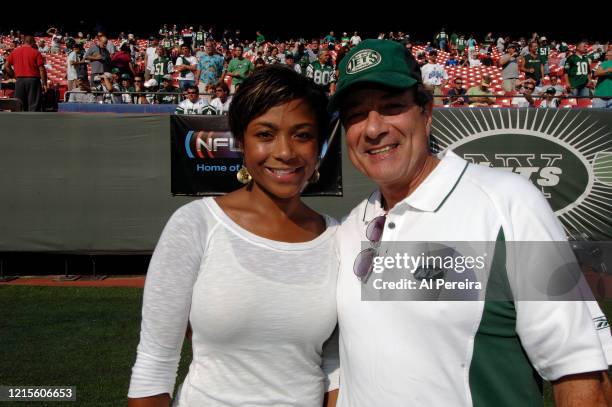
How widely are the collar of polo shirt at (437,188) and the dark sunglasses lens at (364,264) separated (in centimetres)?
15

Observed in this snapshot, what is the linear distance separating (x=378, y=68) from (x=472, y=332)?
86cm

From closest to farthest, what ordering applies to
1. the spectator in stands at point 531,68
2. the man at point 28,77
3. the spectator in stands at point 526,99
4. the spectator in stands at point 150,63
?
the spectator in stands at point 526,99, the man at point 28,77, the spectator in stands at point 531,68, the spectator in stands at point 150,63

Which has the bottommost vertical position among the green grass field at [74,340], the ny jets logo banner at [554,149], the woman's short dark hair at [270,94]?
the green grass field at [74,340]

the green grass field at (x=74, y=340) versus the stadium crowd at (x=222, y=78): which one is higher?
the stadium crowd at (x=222, y=78)

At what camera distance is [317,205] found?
850 cm

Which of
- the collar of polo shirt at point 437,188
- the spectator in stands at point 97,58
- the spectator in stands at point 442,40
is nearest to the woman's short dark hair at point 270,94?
the collar of polo shirt at point 437,188

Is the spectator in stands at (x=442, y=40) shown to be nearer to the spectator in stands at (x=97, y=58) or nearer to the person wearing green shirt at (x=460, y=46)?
the person wearing green shirt at (x=460, y=46)

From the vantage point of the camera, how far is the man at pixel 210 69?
14172 mm

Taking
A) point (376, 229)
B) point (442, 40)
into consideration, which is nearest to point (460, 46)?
point (442, 40)

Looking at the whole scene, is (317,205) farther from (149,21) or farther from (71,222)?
(149,21)

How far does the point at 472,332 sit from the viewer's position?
167cm

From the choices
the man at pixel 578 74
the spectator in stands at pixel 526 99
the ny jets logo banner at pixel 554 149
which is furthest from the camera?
the man at pixel 578 74

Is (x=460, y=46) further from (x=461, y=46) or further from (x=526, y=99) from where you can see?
(x=526, y=99)

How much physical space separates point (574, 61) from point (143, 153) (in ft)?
31.3
